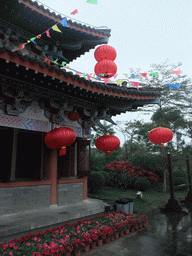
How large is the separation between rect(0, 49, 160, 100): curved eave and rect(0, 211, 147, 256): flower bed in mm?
3372

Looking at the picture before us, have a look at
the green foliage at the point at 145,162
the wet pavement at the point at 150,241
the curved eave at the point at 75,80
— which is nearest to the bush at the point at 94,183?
the wet pavement at the point at 150,241

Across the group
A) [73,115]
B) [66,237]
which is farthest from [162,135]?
[66,237]

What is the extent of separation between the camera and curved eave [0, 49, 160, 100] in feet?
11.9

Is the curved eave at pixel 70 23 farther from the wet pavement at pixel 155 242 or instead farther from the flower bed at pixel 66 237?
the wet pavement at pixel 155 242

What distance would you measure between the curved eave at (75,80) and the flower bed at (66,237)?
11.1 feet

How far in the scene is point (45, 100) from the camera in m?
5.38

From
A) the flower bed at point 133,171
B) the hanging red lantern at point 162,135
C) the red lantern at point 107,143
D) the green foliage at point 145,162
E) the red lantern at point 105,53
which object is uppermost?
the red lantern at point 105,53

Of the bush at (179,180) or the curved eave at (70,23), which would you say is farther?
the bush at (179,180)

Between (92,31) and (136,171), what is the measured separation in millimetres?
9900

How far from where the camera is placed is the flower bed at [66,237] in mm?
3324

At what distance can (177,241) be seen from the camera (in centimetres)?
456

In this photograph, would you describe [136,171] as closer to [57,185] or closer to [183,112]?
[183,112]

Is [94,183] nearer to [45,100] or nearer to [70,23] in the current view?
[45,100]

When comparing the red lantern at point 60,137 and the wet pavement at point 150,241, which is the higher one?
the red lantern at point 60,137
